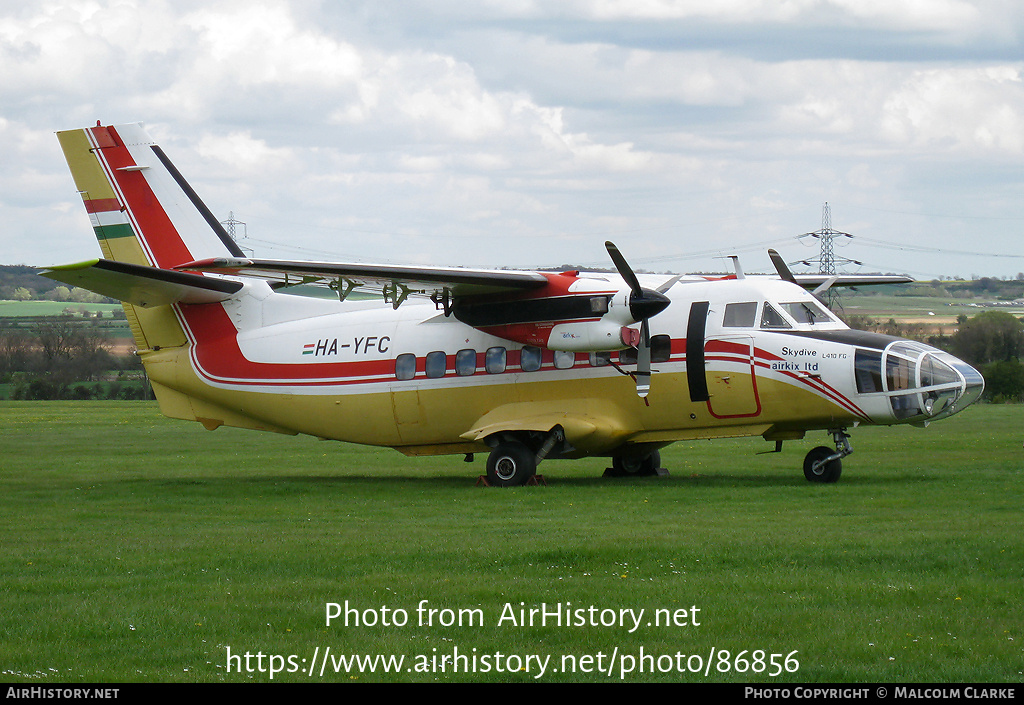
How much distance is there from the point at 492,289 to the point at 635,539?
8632 millimetres

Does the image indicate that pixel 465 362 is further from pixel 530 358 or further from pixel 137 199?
pixel 137 199

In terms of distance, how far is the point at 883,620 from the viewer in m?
9.54

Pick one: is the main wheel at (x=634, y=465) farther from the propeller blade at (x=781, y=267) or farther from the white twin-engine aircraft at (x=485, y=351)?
the propeller blade at (x=781, y=267)

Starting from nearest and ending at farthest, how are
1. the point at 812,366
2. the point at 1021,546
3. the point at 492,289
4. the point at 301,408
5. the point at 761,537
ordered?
the point at 1021,546 < the point at 761,537 < the point at 812,366 < the point at 492,289 < the point at 301,408

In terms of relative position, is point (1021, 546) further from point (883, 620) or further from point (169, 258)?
point (169, 258)

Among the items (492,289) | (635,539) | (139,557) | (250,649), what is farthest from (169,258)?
(250,649)

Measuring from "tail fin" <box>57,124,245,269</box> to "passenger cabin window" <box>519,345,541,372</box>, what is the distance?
712 cm

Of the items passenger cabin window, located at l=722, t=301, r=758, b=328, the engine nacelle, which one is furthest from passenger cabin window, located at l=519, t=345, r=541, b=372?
passenger cabin window, located at l=722, t=301, r=758, b=328

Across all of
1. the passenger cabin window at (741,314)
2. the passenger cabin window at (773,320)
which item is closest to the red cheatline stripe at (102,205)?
the passenger cabin window at (741,314)

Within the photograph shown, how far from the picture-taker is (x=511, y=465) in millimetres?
22234

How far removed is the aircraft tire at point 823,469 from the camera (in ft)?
68.1

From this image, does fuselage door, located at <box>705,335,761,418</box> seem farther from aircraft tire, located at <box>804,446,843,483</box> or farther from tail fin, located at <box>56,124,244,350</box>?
tail fin, located at <box>56,124,244,350</box>

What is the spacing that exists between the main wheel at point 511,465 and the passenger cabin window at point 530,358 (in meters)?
1.53

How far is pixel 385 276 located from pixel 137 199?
7.72 meters
